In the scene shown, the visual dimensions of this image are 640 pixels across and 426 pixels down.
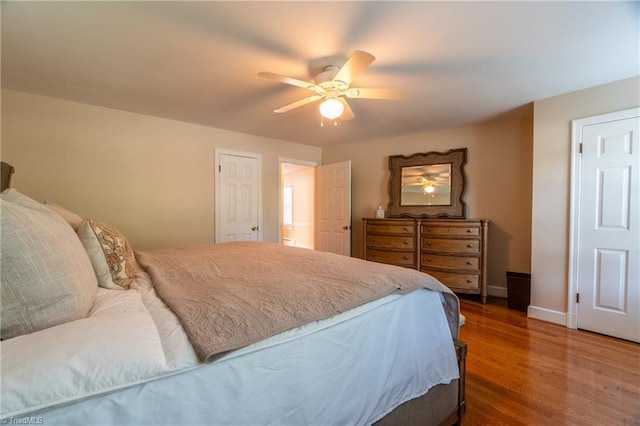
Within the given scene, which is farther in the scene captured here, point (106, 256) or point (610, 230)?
point (610, 230)

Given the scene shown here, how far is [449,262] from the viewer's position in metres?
3.53

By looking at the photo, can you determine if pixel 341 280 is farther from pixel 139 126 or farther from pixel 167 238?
pixel 139 126

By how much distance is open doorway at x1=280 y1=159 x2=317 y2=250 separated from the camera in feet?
21.0

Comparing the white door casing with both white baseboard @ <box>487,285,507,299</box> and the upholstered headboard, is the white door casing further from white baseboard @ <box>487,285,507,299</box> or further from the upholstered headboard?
the upholstered headboard

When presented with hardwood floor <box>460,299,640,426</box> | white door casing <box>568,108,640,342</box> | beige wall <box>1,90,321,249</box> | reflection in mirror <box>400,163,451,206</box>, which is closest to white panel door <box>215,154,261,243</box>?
beige wall <box>1,90,321,249</box>

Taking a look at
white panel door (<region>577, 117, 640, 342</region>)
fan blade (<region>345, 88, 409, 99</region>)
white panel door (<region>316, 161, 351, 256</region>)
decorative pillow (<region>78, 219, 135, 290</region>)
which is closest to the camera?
decorative pillow (<region>78, 219, 135, 290</region>)

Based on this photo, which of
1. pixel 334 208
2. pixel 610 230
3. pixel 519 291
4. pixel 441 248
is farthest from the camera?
pixel 334 208

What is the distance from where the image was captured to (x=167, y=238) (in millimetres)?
3584

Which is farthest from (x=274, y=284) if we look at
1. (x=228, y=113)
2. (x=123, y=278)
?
(x=228, y=113)

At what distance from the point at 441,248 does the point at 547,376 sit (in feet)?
5.93

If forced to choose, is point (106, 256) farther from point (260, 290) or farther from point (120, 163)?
point (120, 163)

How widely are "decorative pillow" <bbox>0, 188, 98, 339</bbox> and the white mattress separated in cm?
6

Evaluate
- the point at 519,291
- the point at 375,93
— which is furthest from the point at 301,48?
the point at 519,291

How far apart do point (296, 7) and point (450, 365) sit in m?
2.10
